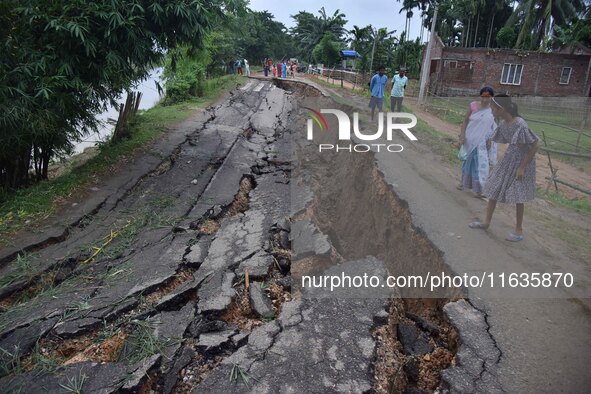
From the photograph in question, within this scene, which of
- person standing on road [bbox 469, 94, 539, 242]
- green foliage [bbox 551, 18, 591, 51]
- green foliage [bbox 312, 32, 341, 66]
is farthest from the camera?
green foliage [bbox 312, 32, 341, 66]

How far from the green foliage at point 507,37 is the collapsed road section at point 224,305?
2622 cm

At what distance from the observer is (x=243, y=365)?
2.53 metres

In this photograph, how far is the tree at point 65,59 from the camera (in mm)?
5148

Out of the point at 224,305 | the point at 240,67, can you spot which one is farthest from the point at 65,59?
the point at 240,67

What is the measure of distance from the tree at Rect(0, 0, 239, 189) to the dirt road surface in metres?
1.28

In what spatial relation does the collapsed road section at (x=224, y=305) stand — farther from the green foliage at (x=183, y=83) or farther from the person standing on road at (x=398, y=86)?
the green foliage at (x=183, y=83)

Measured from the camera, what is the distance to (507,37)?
26391 mm

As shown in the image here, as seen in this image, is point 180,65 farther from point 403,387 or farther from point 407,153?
point 403,387

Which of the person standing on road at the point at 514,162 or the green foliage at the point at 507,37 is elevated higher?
the green foliage at the point at 507,37

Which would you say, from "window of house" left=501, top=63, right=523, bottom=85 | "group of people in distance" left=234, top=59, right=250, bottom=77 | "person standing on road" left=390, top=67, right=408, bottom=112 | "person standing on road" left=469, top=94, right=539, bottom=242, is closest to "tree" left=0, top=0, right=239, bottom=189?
"person standing on road" left=469, top=94, right=539, bottom=242

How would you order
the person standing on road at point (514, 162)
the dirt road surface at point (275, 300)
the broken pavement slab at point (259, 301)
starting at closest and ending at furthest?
the dirt road surface at point (275, 300)
the broken pavement slab at point (259, 301)
the person standing on road at point (514, 162)

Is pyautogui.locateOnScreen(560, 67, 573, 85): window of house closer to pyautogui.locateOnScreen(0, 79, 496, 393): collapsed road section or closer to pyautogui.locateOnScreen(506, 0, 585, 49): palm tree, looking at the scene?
pyautogui.locateOnScreen(506, 0, 585, 49): palm tree

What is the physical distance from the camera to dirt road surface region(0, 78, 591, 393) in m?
2.51

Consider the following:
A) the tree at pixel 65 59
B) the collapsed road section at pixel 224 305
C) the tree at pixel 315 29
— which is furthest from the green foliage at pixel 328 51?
the collapsed road section at pixel 224 305
